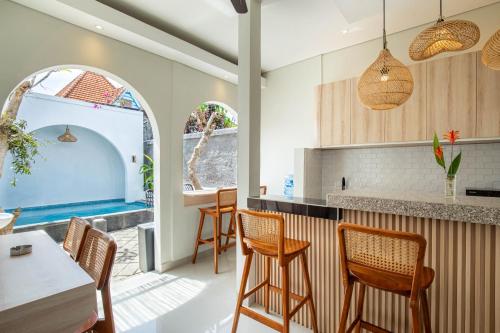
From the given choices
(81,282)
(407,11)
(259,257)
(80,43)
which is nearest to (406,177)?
(407,11)

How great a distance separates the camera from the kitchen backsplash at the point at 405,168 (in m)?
2.69

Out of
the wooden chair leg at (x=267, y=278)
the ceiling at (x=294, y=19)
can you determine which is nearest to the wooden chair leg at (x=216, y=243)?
the wooden chair leg at (x=267, y=278)

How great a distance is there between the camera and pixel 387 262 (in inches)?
47.1

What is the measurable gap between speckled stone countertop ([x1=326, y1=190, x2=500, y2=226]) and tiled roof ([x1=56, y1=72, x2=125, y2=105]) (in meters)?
7.58

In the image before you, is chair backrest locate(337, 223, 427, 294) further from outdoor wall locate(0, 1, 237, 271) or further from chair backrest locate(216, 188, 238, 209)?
outdoor wall locate(0, 1, 237, 271)

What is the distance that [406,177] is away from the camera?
315 cm

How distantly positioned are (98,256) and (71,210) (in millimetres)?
6881

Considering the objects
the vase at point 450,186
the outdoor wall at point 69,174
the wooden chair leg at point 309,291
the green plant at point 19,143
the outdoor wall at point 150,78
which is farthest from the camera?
the outdoor wall at point 69,174

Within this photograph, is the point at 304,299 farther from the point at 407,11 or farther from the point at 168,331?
the point at 407,11

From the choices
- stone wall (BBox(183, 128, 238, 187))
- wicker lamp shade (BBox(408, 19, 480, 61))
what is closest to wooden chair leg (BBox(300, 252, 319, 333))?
wicker lamp shade (BBox(408, 19, 480, 61))

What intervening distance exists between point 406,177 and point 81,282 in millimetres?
3439

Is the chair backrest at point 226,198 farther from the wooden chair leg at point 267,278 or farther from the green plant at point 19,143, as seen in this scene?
the green plant at point 19,143

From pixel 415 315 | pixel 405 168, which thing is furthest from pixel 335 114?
pixel 415 315

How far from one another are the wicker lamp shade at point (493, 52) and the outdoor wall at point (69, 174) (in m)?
7.90
